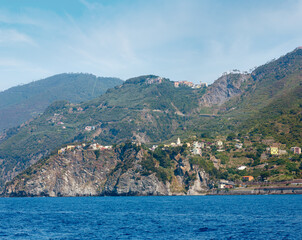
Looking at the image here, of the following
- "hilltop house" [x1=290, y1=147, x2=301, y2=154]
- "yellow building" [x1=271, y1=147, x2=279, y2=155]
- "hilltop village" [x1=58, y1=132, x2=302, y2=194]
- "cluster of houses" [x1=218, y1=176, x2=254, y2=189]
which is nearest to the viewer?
"hilltop village" [x1=58, y1=132, x2=302, y2=194]

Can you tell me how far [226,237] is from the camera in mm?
62812

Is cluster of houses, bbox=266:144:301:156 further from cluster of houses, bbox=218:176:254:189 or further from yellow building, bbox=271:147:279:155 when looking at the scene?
cluster of houses, bbox=218:176:254:189

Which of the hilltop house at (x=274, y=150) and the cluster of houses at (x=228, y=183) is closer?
the cluster of houses at (x=228, y=183)

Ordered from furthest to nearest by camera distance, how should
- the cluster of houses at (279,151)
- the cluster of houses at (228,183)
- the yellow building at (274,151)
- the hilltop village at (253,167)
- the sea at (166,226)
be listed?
the yellow building at (274,151)
the cluster of houses at (279,151)
the cluster of houses at (228,183)
the hilltop village at (253,167)
the sea at (166,226)

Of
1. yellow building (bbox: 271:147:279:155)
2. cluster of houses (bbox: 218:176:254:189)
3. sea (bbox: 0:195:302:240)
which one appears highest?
yellow building (bbox: 271:147:279:155)

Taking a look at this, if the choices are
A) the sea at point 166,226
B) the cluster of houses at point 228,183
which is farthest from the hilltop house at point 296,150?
the sea at point 166,226

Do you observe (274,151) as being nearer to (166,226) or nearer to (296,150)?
(296,150)

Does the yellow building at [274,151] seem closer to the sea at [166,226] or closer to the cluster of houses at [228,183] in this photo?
the cluster of houses at [228,183]

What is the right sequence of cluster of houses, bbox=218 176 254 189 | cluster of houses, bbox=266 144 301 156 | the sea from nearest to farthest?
the sea → cluster of houses, bbox=218 176 254 189 → cluster of houses, bbox=266 144 301 156

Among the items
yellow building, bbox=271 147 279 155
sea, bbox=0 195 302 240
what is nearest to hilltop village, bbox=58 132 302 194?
yellow building, bbox=271 147 279 155

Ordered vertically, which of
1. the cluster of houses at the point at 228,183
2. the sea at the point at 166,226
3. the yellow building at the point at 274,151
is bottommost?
the sea at the point at 166,226

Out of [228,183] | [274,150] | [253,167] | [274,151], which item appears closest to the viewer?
[228,183]

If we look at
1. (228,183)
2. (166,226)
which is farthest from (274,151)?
(166,226)

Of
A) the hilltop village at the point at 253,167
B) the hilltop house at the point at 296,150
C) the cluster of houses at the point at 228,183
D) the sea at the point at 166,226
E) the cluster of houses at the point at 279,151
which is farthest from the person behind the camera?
the cluster of houses at the point at 279,151
